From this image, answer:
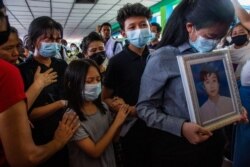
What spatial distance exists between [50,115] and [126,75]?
0.61 meters

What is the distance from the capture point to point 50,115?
5.64 feet

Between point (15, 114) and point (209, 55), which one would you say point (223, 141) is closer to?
point (209, 55)

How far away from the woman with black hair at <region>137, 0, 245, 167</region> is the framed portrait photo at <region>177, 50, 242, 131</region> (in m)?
0.07

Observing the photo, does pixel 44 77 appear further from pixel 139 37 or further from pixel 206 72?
pixel 206 72

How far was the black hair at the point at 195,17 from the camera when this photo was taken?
1038 mm

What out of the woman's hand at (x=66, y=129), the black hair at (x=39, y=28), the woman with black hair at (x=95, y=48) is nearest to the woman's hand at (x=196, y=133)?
the woman's hand at (x=66, y=129)

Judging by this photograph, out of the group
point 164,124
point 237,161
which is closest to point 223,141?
point 164,124

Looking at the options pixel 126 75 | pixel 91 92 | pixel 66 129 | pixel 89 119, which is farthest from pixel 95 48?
pixel 66 129

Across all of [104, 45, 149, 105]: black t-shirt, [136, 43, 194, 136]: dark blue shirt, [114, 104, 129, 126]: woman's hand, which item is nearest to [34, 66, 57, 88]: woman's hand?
[104, 45, 149, 105]: black t-shirt

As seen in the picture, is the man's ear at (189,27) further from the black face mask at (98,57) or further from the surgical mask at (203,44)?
the black face mask at (98,57)

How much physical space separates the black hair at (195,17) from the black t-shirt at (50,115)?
941 mm

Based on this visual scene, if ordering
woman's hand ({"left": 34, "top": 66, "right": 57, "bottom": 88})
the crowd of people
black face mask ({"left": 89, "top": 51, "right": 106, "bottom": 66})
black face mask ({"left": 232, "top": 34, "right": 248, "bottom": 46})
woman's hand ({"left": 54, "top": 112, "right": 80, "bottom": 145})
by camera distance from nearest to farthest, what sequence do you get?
the crowd of people → woman's hand ({"left": 54, "top": 112, "right": 80, "bottom": 145}) → woman's hand ({"left": 34, "top": 66, "right": 57, "bottom": 88}) → black face mask ({"left": 89, "top": 51, "right": 106, "bottom": 66}) → black face mask ({"left": 232, "top": 34, "right": 248, "bottom": 46})

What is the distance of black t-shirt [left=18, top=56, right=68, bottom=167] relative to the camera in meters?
1.67

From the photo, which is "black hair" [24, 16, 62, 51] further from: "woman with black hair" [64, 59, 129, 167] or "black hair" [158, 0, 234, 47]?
"black hair" [158, 0, 234, 47]
